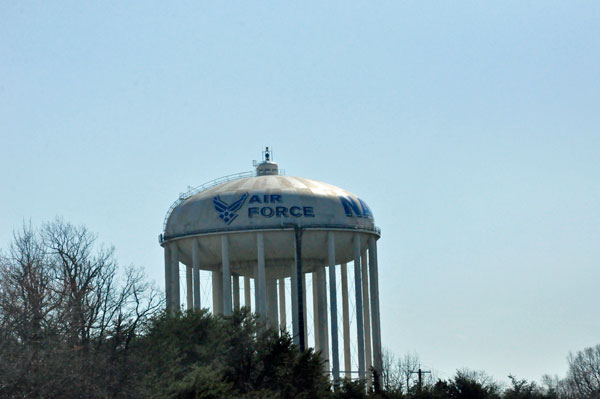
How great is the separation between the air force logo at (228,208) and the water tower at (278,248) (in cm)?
5

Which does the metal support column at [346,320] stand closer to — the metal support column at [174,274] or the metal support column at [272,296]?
the metal support column at [272,296]

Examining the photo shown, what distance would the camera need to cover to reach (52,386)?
26.0 m

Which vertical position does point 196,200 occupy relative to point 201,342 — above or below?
above

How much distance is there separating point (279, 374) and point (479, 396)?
23720mm

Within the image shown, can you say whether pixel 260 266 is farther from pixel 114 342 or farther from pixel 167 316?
pixel 114 342

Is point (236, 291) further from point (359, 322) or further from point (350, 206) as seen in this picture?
point (350, 206)

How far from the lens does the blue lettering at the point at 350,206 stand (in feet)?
175

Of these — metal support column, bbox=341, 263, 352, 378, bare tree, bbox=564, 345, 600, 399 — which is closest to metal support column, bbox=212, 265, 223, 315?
metal support column, bbox=341, 263, 352, 378

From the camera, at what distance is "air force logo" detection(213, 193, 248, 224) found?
51.3 m

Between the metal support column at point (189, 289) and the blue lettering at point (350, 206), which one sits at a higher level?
the blue lettering at point (350, 206)

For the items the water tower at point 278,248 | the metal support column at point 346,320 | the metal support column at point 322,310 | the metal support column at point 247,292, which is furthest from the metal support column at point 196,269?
the metal support column at point 346,320

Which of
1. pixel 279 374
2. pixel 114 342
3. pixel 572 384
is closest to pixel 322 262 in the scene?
pixel 279 374

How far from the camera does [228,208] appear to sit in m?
51.7

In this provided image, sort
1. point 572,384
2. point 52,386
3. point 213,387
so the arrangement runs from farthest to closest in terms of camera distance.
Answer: point 572,384 < point 213,387 < point 52,386
